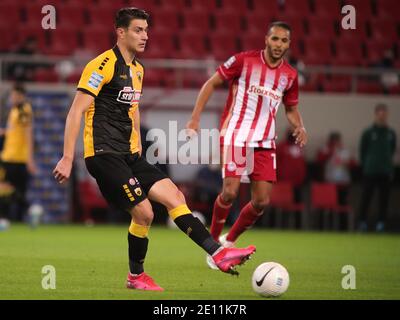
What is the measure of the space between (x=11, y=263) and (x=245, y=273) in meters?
2.23

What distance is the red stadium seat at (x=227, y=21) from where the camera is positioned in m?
19.4

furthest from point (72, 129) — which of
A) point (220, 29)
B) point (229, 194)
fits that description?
point (220, 29)

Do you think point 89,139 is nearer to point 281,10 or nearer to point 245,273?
Answer: point 245,273

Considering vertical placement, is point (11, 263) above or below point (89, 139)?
below

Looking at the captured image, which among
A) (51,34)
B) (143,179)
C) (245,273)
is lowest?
(245,273)

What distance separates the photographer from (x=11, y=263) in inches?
369

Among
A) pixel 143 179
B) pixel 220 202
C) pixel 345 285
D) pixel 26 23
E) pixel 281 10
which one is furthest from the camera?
pixel 281 10

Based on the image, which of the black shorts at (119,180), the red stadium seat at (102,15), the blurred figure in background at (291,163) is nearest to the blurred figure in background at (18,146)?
the red stadium seat at (102,15)

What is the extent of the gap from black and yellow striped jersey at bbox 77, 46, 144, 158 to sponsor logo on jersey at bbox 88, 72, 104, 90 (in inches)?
0.8

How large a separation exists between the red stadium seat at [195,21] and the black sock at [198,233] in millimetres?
12222

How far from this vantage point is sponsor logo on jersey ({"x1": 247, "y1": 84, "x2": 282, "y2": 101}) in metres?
9.42

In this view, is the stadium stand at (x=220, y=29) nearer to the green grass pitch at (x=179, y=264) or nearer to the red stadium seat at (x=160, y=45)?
the red stadium seat at (x=160, y=45)

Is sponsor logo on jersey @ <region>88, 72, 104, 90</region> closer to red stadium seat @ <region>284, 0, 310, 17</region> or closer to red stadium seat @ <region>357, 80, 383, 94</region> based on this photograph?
red stadium seat @ <region>357, 80, 383, 94</region>
